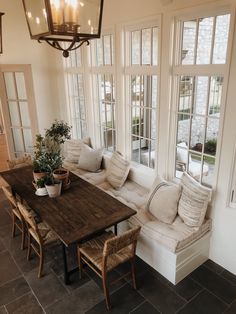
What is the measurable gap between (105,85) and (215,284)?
3.31 m

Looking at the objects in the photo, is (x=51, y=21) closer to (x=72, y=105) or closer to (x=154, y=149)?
(x=154, y=149)

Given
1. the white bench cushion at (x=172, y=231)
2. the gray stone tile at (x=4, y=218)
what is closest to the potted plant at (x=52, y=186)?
the white bench cushion at (x=172, y=231)

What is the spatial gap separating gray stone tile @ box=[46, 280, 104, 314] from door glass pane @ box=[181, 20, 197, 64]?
2.74 m

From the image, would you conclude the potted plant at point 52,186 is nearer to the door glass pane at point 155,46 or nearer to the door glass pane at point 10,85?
the door glass pane at point 155,46

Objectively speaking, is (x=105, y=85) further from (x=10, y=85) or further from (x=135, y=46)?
(x=10, y=85)

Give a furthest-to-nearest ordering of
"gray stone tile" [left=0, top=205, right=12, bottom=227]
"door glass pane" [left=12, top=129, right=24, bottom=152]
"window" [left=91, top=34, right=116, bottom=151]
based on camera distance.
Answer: "door glass pane" [left=12, top=129, right=24, bottom=152], "window" [left=91, top=34, right=116, bottom=151], "gray stone tile" [left=0, top=205, right=12, bottom=227]

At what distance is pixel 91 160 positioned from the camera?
447 centimetres

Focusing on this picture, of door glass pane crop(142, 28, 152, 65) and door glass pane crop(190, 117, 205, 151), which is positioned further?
door glass pane crop(142, 28, 152, 65)

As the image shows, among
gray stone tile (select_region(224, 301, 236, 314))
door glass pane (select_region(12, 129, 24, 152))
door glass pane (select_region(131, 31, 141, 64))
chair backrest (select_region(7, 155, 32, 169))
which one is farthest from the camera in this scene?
door glass pane (select_region(12, 129, 24, 152))

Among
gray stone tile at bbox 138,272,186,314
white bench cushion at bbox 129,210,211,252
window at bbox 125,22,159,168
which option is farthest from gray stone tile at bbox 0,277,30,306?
window at bbox 125,22,159,168

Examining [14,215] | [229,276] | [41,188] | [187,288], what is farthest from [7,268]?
[229,276]

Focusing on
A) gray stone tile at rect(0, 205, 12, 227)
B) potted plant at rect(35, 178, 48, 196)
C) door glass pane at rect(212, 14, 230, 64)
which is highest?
door glass pane at rect(212, 14, 230, 64)

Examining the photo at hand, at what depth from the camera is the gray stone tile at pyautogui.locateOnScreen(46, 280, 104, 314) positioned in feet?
8.00

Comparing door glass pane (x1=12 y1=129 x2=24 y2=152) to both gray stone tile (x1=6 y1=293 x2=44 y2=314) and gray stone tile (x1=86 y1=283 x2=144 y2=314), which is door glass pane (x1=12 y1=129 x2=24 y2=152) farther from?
gray stone tile (x1=86 y1=283 x2=144 y2=314)
